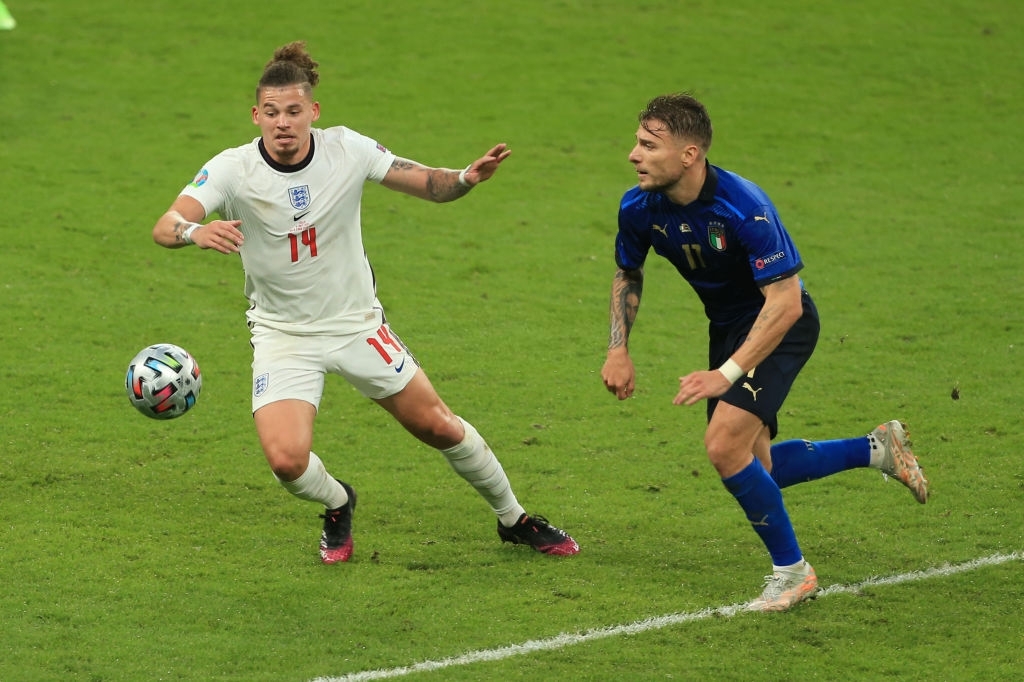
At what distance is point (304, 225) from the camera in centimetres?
593

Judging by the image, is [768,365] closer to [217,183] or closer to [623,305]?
[623,305]

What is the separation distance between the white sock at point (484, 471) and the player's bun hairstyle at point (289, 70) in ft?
5.61

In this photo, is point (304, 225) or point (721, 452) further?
point (304, 225)

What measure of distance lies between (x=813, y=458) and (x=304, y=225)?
2602 mm

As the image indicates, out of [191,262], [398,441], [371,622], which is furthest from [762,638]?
[191,262]

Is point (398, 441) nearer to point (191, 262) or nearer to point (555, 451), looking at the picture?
point (555, 451)

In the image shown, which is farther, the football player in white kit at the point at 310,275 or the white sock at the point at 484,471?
the white sock at the point at 484,471

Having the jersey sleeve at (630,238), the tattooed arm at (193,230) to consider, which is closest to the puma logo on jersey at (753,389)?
the jersey sleeve at (630,238)

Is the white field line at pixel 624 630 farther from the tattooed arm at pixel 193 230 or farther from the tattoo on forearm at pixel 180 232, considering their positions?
the tattoo on forearm at pixel 180 232

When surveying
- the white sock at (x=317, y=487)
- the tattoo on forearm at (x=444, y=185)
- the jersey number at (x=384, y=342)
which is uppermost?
the tattoo on forearm at (x=444, y=185)

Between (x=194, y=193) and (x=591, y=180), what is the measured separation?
7554mm

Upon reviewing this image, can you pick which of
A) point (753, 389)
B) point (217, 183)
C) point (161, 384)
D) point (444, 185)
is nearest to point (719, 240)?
point (753, 389)

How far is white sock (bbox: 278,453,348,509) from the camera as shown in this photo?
5.95 m

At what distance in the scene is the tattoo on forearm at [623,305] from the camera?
20.0 feet
